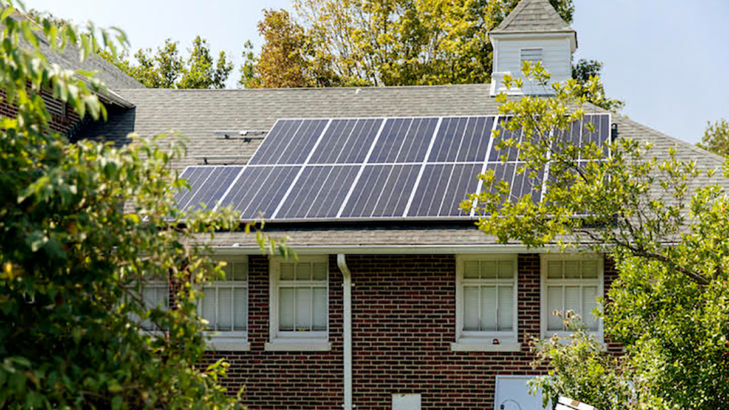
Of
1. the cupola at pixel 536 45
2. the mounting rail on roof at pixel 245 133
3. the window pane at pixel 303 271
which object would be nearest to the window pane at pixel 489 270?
the window pane at pixel 303 271

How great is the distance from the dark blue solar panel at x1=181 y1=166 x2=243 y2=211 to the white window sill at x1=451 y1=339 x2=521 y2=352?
173 inches

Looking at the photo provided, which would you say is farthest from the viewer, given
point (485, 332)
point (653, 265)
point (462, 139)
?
point (462, 139)

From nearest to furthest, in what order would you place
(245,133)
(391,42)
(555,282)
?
(555,282), (245,133), (391,42)

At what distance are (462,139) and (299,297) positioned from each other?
4.02 m

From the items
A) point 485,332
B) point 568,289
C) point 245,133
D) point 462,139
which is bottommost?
point 485,332

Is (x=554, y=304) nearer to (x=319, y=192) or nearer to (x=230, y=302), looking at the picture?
(x=319, y=192)

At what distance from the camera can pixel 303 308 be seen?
14.4m

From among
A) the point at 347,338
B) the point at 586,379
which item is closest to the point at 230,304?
the point at 347,338

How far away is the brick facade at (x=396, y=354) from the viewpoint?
45.3ft

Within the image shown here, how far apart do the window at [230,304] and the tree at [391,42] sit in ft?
68.9

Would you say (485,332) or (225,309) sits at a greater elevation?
(225,309)

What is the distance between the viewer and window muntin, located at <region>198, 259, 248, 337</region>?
A: 14.5 m

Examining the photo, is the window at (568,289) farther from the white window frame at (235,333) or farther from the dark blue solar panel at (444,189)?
the white window frame at (235,333)

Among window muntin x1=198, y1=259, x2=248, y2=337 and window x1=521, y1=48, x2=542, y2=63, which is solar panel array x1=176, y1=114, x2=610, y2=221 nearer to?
window muntin x1=198, y1=259, x2=248, y2=337
